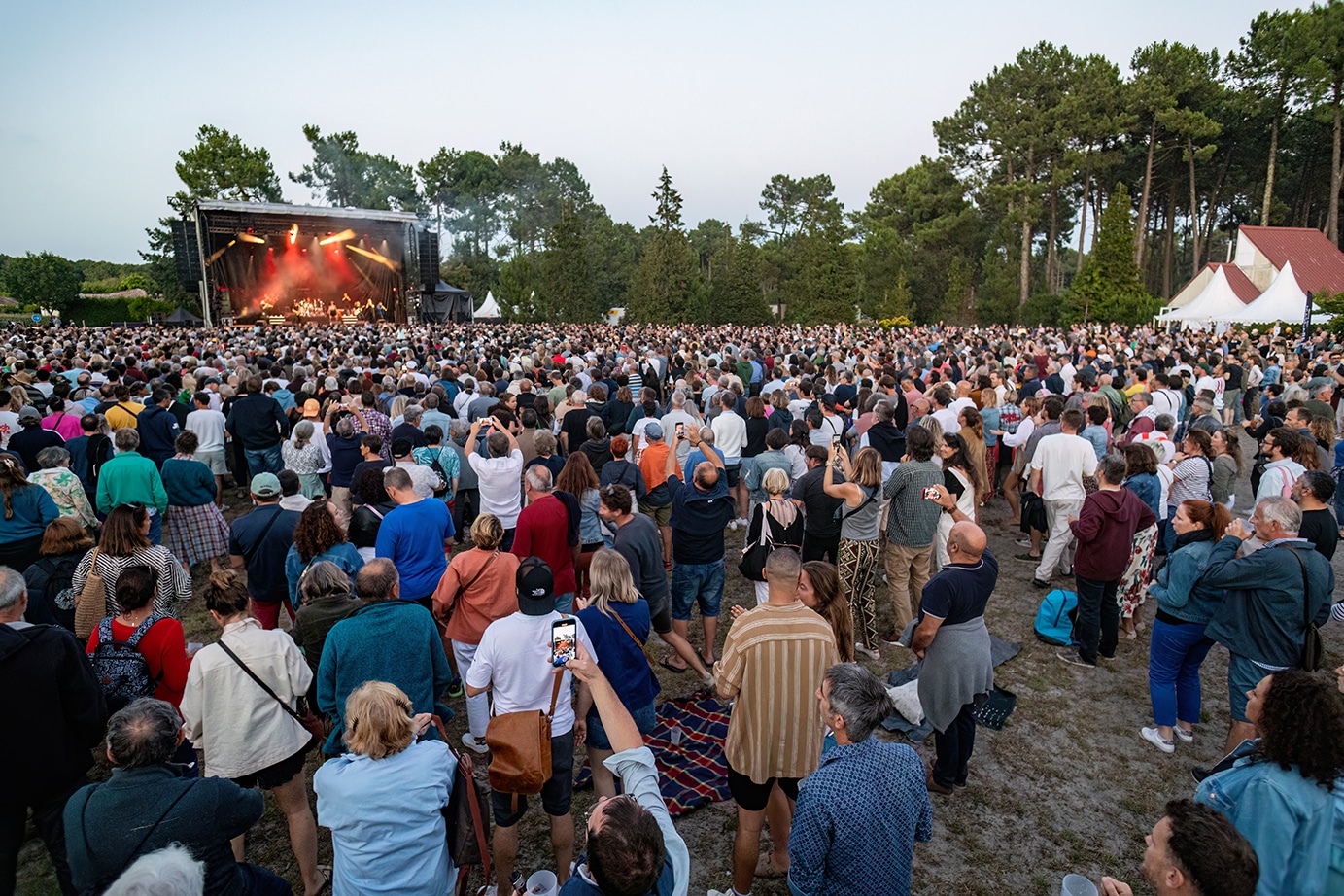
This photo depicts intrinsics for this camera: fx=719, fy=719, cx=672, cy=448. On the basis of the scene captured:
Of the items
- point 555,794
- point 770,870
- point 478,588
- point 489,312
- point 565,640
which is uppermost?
point 489,312

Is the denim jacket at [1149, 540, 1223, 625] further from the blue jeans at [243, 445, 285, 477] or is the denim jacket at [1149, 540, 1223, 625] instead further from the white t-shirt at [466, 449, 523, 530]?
the blue jeans at [243, 445, 285, 477]

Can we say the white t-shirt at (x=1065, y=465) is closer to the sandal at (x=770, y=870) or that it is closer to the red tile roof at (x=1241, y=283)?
the sandal at (x=770, y=870)

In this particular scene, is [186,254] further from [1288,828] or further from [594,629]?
[1288,828]

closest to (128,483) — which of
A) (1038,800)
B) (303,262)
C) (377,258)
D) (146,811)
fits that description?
(146,811)

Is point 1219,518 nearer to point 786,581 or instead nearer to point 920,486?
point 920,486

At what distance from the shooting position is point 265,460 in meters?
8.31

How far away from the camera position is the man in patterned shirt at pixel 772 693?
307cm

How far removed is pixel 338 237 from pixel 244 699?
31.4 metres

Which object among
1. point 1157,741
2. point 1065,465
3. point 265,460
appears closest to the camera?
point 1157,741

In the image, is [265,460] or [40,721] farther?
[265,460]


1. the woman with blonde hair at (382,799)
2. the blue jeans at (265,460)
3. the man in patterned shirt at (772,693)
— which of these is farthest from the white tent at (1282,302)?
the woman with blonde hair at (382,799)

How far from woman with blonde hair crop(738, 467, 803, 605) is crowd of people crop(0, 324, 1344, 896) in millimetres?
27

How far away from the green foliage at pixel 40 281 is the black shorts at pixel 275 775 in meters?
54.5

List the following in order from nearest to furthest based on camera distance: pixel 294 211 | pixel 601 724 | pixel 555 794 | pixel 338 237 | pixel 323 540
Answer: pixel 555 794 → pixel 601 724 → pixel 323 540 → pixel 294 211 → pixel 338 237
